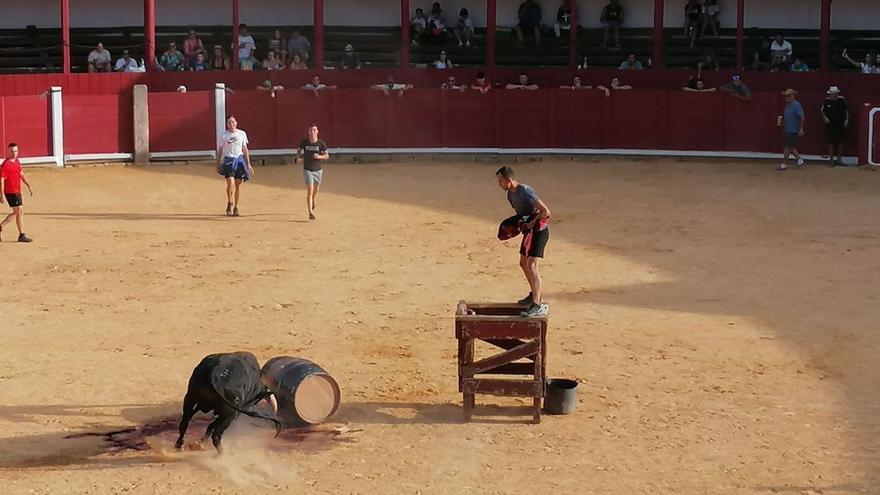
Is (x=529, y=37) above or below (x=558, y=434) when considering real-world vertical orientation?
above

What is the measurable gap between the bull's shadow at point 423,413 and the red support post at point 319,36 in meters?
20.8

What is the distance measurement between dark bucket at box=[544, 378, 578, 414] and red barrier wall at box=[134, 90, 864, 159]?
62.8ft

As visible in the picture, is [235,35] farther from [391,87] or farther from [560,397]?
[560,397]

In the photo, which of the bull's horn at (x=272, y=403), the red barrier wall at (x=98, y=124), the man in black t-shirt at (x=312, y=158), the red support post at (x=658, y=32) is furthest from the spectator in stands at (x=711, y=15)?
the bull's horn at (x=272, y=403)

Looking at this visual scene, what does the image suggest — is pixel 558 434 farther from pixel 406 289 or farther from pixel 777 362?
pixel 406 289

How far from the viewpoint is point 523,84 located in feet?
110

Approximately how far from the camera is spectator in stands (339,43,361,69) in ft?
112

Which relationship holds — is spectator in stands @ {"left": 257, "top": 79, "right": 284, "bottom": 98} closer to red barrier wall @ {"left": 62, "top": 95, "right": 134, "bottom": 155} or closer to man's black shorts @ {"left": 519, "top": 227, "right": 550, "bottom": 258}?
red barrier wall @ {"left": 62, "top": 95, "right": 134, "bottom": 155}

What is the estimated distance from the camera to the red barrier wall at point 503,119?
31.8 m

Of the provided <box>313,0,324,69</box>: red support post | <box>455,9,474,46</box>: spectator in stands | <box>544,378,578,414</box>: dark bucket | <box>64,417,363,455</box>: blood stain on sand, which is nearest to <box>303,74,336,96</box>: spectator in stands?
<box>313,0,324,69</box>: red support post

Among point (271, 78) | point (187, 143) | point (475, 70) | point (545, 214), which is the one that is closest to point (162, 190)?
point (187, 143)

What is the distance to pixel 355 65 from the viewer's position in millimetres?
34406

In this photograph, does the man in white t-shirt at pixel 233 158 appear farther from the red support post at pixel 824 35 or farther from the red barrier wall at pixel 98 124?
the red support post at pixel 824 35

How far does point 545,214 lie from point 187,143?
61.0ft
